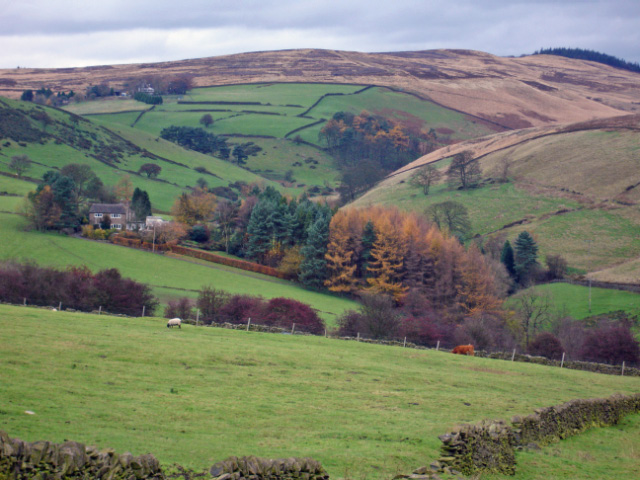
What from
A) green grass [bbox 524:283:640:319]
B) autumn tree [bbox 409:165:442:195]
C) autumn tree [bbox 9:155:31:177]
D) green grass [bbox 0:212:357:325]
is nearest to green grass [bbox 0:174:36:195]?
autumn tree [bbox 9:155:31:177]

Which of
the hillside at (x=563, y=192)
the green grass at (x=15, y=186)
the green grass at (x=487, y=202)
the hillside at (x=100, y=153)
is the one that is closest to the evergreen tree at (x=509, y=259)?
the hillside at (x=563, y=192)

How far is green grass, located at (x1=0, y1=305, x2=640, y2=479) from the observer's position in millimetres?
15422

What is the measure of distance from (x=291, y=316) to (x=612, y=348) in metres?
30.1

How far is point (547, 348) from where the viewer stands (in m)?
53.3

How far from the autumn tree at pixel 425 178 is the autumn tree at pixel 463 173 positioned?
3.56 meters

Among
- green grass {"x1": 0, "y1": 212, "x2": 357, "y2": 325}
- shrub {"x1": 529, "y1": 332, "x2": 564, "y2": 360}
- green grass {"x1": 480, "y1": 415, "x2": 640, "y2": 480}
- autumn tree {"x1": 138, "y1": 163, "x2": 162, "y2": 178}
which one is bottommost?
green grass {"x1": 0, "y1": 212, "x2": 357, "y2": 325}

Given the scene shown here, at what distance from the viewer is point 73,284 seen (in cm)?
5503

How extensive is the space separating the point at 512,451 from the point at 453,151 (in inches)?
6186

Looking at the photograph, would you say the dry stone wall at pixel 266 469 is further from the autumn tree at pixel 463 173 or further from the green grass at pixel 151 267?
the autumn tree at pixel 463 173

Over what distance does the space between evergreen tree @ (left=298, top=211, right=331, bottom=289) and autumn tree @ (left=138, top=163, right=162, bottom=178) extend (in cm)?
7372

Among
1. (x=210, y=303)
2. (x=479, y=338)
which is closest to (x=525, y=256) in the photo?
(x=479, y=338)

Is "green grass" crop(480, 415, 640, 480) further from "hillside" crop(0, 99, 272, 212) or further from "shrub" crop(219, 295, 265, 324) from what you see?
"hillside" crop(0, 99, 272, 212)

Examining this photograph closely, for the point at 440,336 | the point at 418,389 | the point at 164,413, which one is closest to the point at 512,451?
the point at 418,389

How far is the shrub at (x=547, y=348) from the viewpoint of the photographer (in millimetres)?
53062
